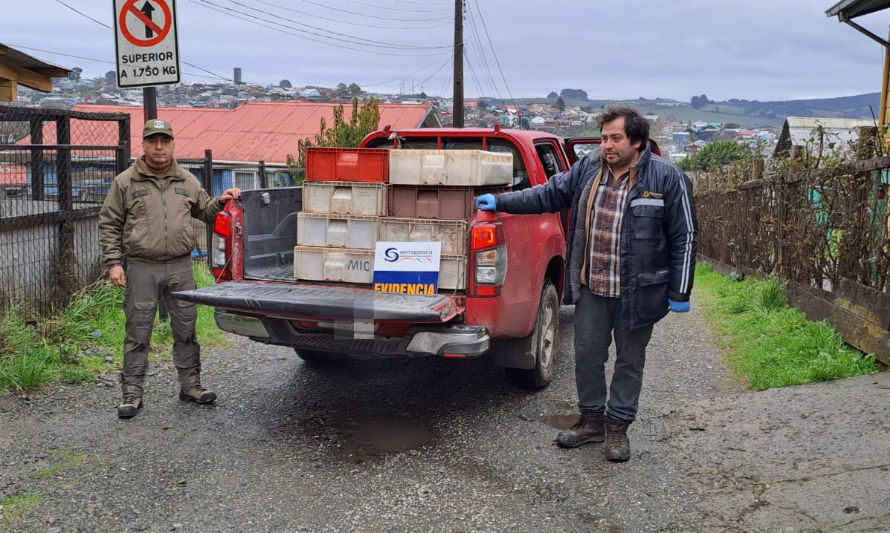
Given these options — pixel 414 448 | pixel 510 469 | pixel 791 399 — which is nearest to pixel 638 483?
pixel 510 469

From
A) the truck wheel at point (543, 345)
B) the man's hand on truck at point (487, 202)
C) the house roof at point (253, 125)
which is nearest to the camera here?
the man's hand on truck at point (487, 202)

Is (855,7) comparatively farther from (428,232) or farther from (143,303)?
(143,303)

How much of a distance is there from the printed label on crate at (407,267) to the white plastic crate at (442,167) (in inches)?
16.0

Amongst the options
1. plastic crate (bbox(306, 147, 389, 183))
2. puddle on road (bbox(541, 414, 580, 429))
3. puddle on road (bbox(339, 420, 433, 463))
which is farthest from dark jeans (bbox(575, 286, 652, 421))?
plastic crate (bbox(306, 147, 389, 183))

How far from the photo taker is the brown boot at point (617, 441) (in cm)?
470

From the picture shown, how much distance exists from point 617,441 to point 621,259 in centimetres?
104

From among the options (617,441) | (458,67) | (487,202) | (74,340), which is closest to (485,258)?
(487,202)

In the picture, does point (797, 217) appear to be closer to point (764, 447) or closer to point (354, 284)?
point (764, 447)

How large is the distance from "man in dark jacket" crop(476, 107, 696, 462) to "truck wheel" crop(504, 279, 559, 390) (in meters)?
0.82

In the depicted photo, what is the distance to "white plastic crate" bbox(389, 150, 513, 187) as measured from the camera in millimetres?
5125

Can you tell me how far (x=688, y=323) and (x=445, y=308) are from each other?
17.3 feet

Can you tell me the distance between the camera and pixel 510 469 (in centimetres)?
458

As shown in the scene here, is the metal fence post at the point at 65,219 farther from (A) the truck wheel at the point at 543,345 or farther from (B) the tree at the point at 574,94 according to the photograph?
(B) the tree at the point at 574,94

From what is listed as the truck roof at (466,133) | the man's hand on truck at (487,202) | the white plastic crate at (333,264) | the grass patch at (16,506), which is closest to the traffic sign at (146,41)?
the truck roof at (466,133)
